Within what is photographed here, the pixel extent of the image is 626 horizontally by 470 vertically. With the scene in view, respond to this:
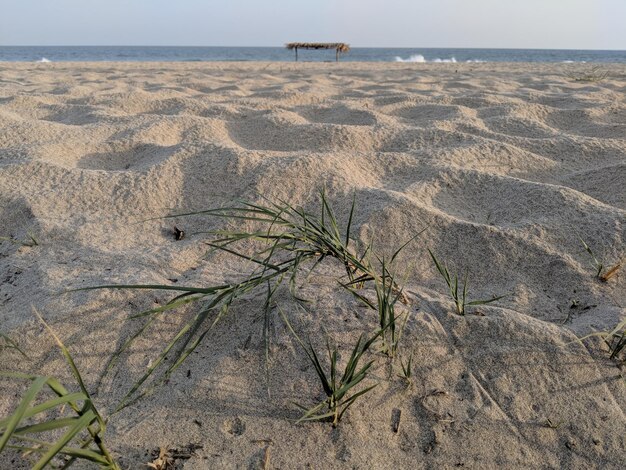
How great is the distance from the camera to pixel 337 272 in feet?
3.82

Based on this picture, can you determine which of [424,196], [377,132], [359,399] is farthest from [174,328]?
[377,132]

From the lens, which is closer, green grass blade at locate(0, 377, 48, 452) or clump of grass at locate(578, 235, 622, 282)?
green grass blade at locate(0, 377, 48, 452)

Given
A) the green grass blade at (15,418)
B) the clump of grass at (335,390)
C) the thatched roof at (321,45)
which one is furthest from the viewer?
the thatched roof at (321,45)

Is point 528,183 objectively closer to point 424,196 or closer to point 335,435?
point 424,196

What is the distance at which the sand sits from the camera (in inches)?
30.6

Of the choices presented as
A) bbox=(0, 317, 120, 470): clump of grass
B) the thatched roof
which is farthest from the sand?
the thatched roof

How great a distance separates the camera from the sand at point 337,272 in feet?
2.55

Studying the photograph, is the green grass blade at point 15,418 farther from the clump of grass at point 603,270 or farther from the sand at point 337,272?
the clump of grass at point 603,270

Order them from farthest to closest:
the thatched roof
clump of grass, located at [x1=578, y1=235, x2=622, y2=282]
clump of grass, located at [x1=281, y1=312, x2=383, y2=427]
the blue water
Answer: the blue water, the thatched roof, clump of grass, located at [x1=578, y1=235, x2=622, y2=282], clump of grass, located at [x1=281, y1=312, x2=383, y2=427]

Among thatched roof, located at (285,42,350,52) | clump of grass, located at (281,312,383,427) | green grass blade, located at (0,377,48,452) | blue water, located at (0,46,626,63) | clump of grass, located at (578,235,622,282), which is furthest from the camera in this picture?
blue water, located at (0,46,626,63)

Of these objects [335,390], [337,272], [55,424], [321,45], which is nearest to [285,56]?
[321,45]

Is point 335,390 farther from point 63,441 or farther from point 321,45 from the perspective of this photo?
point 321,45

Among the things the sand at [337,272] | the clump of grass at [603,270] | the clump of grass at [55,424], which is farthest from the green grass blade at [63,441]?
the clump of grass at [603,270]

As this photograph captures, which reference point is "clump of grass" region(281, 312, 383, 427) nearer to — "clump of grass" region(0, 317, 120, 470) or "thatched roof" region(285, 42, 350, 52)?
"clump of grass" region(0, 317, 120, 470)
